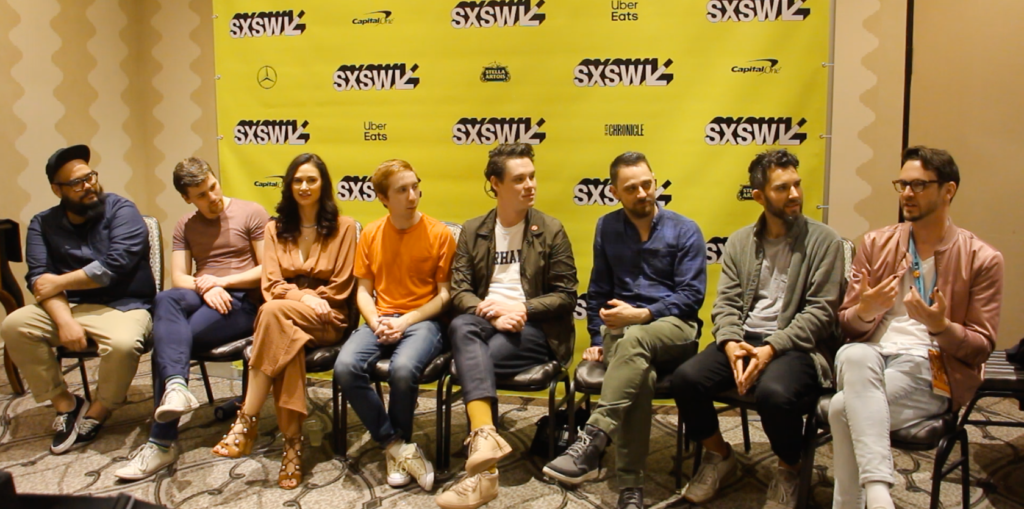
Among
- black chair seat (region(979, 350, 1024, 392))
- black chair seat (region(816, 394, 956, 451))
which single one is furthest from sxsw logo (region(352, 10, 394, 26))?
black chair seat (region(979, 350, 1024, 392))

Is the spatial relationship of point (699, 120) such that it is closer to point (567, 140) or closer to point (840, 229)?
point (567, 140)

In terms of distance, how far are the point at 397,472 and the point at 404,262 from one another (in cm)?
88

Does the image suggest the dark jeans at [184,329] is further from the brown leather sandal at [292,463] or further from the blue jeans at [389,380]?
the blue jeans at [389,380]

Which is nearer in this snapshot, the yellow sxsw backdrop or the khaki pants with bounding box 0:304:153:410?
the khaki pants with bounding box 0:304:153:410

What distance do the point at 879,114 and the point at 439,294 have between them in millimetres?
2377

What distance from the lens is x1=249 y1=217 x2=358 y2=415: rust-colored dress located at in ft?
8.91

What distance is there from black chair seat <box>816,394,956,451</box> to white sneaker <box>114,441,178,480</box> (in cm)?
271

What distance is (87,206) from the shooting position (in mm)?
3162

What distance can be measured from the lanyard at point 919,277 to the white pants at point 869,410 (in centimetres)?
23

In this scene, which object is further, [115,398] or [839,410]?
[115,398]

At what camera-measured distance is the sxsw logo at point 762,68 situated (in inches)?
125

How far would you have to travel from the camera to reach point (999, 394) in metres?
2.37

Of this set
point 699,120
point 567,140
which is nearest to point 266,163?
point 567,140

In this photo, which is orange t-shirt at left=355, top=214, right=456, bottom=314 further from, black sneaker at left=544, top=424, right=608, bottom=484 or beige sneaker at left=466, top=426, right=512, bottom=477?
black sneaker at left=544, top=424, right=608, bottom=484
